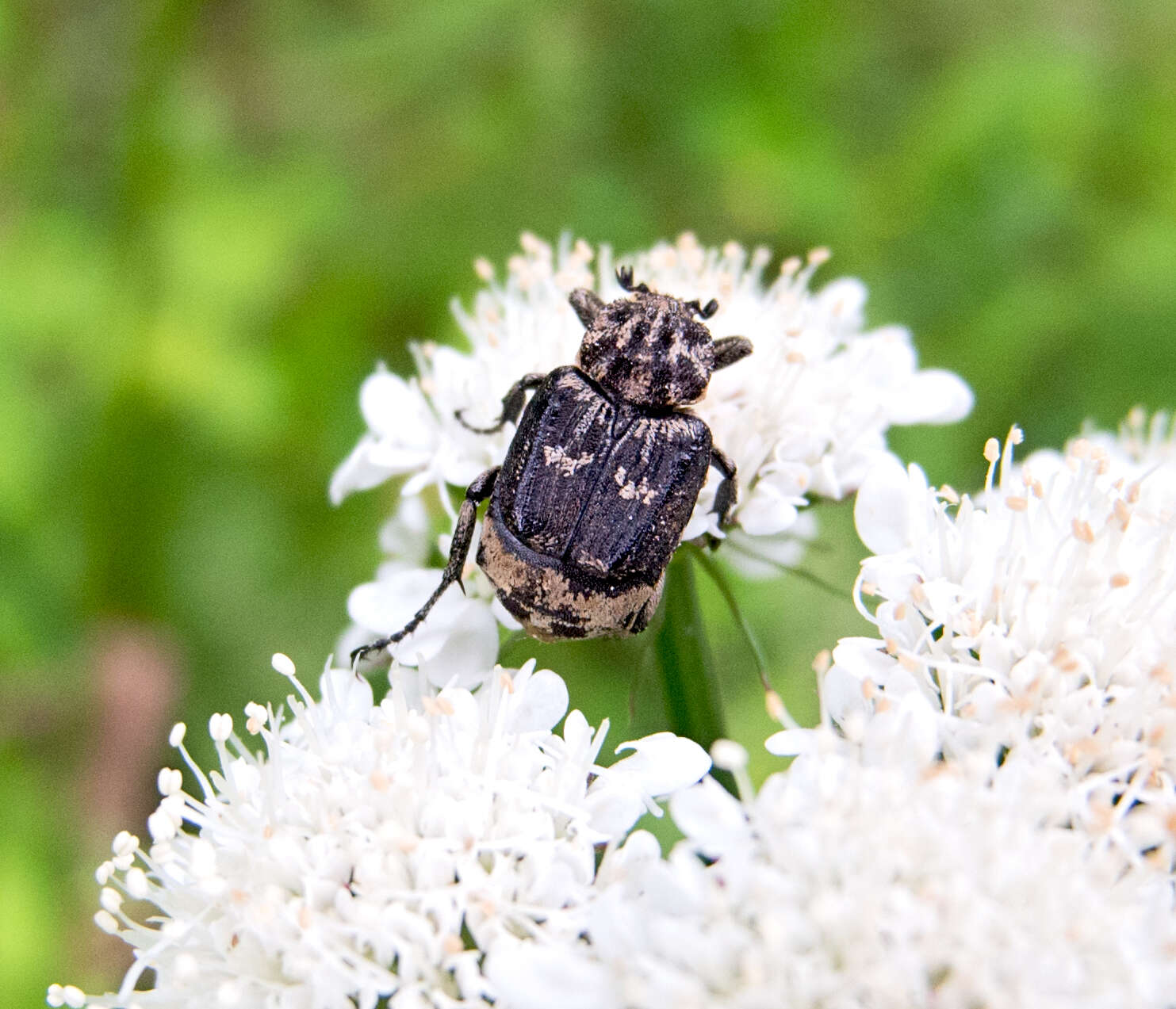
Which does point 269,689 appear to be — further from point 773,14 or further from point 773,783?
point 773,14

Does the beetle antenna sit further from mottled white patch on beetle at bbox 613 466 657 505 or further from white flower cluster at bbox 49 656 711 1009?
white flower cluster at bbox 49 656 711 1009

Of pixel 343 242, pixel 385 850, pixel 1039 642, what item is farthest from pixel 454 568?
pixel 343 242

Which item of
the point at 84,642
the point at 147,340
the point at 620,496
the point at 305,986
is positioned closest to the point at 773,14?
the point at 147,340

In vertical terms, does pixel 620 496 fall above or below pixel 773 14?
below

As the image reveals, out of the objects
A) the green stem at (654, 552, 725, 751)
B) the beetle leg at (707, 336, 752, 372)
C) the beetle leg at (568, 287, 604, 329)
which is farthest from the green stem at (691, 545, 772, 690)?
the beetle leg at (568, 287, 604, 329)

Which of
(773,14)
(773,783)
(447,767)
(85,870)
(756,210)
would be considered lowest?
(773,783)

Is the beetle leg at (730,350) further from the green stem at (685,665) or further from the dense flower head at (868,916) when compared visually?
the dense flower head at (868,916)

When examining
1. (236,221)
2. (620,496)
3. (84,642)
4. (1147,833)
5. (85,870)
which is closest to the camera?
(1147,833)
